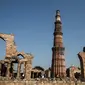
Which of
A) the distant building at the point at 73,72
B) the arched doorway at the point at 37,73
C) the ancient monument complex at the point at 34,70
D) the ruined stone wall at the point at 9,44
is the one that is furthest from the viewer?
the distant building at the point at 73,72

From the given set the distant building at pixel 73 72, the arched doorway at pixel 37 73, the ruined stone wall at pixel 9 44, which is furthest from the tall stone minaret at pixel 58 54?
the ruined stone wall at pixel 9 44

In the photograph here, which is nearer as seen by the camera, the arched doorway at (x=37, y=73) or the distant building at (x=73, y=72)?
the arched doorway at (x=37, y=73)

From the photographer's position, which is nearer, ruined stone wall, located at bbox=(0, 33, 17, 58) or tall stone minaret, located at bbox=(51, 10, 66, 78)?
ruined stone wall, located at bbox=(0, 33, 17, 58)

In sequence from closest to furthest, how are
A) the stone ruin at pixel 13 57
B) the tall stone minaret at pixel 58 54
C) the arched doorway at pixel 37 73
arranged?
the stone ruin at pixel 13 57 → the arched doorway at pixel 37 73 → the tall stone minaret at pixel 58 54

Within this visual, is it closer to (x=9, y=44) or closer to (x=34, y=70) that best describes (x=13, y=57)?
(x=9, y=44)

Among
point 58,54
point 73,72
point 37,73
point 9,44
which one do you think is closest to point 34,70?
point 37,73

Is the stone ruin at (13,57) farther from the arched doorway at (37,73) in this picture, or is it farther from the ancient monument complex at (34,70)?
the arched doorway at (37,73)

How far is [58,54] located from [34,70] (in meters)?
5.34

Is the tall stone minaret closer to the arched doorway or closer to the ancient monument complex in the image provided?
the ancient monument complex

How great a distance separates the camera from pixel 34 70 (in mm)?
29984

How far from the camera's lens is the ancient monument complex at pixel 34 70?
1929 cm

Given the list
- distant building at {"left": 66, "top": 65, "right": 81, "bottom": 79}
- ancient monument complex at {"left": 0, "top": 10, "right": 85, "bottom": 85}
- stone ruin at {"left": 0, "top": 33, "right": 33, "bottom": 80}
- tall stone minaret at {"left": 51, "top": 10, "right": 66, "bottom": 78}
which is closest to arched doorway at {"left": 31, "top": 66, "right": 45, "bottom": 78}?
ancient monument complex at {"left": 0, "top": 10, "right": 85, "bottom": 85}

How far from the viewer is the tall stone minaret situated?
106 feet

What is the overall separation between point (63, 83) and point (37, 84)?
317cm
